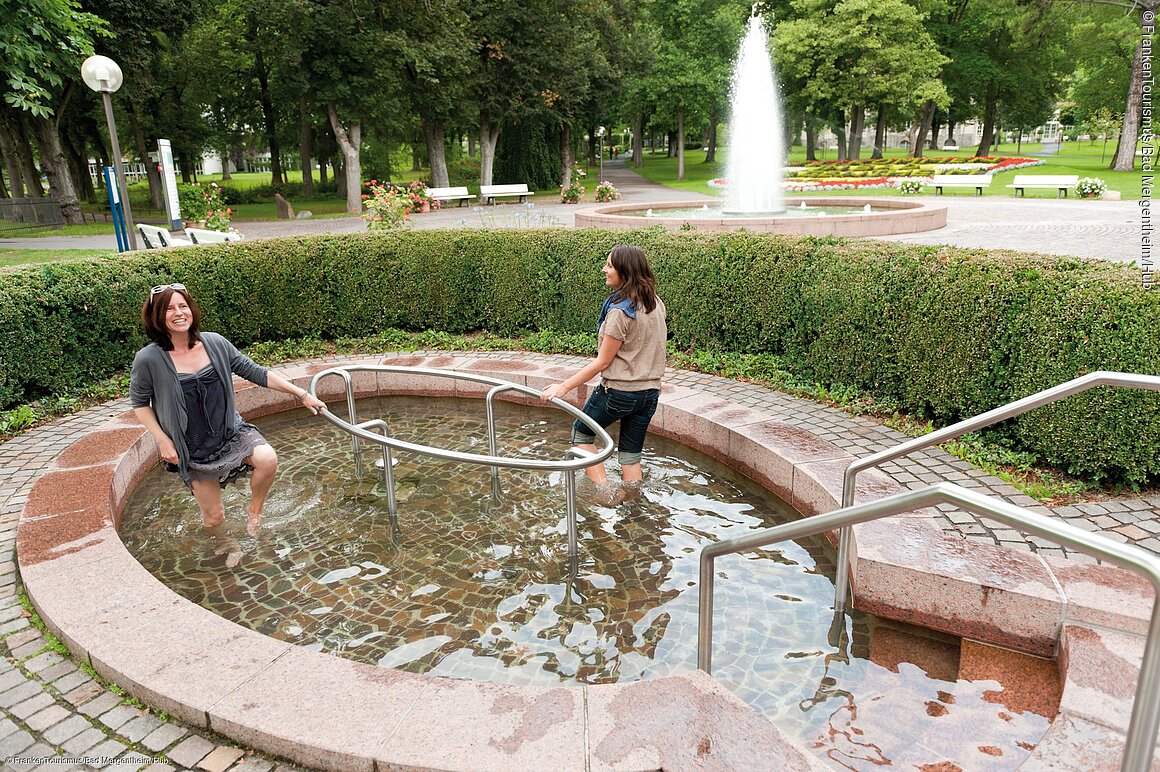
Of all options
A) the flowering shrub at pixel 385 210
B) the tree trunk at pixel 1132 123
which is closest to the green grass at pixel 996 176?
the tree trunk at pixel 1132 123

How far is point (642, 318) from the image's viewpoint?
5105 mm

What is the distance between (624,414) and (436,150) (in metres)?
32.0

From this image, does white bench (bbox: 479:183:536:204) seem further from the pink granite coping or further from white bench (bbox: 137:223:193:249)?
the pink granite coping

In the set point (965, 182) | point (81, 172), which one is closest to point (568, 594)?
point (965, 182)

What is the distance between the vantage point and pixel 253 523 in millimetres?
5336

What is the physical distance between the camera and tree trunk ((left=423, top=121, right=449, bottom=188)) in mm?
33938

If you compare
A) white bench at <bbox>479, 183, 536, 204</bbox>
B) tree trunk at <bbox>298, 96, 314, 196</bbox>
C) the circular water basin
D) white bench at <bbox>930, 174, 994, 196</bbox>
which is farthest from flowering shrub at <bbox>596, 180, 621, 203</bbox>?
the circular water basin

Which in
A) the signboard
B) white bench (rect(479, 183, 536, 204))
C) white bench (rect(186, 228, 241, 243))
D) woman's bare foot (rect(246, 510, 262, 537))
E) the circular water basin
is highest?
the signboard

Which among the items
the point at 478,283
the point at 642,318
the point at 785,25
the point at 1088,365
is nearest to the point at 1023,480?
the point at 1088,365

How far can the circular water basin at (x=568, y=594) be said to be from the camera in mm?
3533

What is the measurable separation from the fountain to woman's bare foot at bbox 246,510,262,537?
11456 millimetres

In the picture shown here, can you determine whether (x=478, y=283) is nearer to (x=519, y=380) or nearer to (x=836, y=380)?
(x=519, y=380)

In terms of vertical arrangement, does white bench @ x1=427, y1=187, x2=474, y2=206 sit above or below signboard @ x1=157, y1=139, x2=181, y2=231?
below

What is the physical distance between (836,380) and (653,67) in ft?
133
